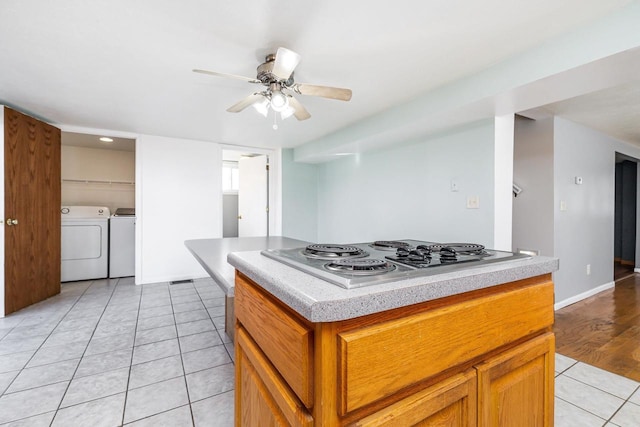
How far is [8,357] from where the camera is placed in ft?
6.64

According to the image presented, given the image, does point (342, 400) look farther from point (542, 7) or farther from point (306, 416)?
point (542, 7)

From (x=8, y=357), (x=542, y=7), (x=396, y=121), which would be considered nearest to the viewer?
(x=542, y=7)

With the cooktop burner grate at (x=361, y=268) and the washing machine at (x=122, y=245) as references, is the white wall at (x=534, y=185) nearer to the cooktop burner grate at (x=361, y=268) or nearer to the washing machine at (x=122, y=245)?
the cooktop burner grate at (x=361, y=268)

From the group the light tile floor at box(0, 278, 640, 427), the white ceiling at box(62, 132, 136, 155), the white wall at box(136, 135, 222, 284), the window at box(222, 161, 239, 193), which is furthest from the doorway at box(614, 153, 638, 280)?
the white ceiling at box(62, 132, 136, 155)

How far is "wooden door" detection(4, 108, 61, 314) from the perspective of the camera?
2760 mm

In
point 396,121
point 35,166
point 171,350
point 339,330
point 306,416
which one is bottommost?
point 171,350

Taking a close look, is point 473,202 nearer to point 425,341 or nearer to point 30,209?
point 425,341

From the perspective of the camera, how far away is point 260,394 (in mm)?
831

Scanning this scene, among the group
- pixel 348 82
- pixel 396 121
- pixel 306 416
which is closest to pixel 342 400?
pixel 306 416

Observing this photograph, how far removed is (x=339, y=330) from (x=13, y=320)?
3619 millimetres

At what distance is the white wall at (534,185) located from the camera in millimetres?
3068

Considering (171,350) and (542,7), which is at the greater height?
(542,7)

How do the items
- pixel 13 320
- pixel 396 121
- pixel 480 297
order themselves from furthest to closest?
1. pixel 396 121
2. pixel 13 320
3. pixel 480 297

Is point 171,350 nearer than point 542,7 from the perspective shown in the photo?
No
